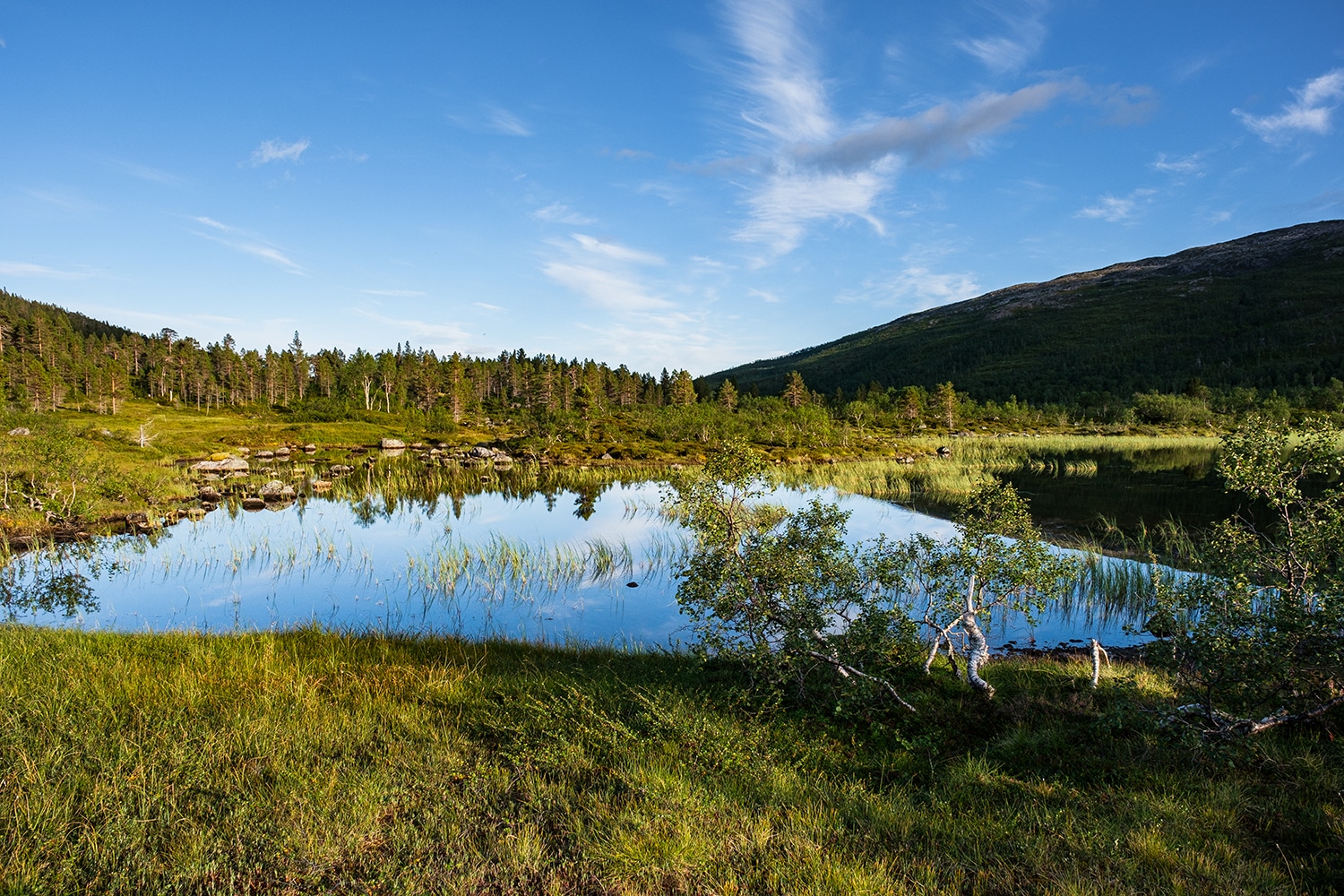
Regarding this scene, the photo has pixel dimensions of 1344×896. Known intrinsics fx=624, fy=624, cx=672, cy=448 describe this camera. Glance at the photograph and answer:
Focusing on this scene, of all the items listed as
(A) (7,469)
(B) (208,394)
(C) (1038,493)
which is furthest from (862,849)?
(B) (208,394)

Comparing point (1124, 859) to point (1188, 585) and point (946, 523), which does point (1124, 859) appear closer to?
point (1188, 585)

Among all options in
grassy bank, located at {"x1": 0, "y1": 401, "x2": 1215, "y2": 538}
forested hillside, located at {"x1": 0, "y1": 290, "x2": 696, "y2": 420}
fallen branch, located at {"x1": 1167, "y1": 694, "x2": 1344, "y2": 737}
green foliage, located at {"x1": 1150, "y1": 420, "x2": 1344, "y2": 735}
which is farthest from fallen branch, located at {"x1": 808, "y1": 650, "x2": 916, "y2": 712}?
forested hillside, located at {"x1": 0, "y1": 290, "x2": 696, "y2": 420}

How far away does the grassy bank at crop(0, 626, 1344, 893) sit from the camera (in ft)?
16.6

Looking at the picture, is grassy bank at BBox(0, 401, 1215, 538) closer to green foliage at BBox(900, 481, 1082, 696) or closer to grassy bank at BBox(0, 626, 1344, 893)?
green foliage at BBox(900, 481, 1082, 696)

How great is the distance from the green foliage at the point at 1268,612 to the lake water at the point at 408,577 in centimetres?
875

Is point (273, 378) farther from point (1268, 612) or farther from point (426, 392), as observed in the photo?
point (1268, 612)

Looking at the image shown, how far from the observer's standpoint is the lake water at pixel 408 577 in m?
17.6

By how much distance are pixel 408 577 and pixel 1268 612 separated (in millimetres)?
22395

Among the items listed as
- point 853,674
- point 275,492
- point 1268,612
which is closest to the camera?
point 1268,612

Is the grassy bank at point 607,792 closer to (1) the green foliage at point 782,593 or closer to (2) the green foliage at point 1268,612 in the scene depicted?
(2) the green foliage at point 1268,612

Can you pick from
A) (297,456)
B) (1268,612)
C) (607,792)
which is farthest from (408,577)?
(297,456)

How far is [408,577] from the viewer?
73.1ft

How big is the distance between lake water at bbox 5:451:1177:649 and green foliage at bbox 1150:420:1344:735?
875cm

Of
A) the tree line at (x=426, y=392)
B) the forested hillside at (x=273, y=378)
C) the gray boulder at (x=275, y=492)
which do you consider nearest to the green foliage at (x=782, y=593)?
the gray boulder at (x=275, y=492)
